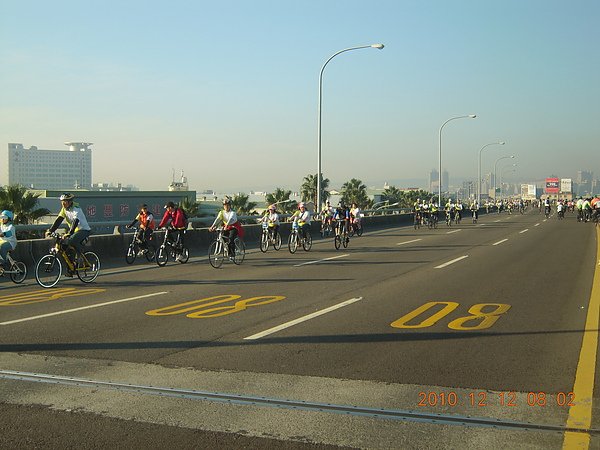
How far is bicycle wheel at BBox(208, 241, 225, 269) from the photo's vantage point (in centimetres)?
1739

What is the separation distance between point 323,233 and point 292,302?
21856mm

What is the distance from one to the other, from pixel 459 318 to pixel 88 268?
8.08 m

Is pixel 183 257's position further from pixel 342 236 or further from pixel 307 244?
pixel 342 236

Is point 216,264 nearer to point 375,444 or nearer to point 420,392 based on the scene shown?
point 420,392

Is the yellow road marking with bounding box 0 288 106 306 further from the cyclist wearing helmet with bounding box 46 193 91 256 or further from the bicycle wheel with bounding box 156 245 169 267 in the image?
the bicycle wheel with bounding box 156 245 169 267

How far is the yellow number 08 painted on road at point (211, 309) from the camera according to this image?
32.6 ft

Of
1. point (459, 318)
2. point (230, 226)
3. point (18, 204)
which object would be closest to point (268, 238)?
point (230, 226)

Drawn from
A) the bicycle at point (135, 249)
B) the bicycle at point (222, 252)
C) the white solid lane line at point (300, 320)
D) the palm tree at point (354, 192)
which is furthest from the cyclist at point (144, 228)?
the palm tree at point (354, 192)

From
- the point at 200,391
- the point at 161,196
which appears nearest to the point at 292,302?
the point at 200,391

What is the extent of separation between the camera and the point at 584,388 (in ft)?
19.4

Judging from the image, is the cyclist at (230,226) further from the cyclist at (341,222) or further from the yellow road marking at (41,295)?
the cyclist at (341,222)

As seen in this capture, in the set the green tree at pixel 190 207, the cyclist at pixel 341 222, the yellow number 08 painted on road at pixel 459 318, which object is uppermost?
the green tree at pixel 190 207
